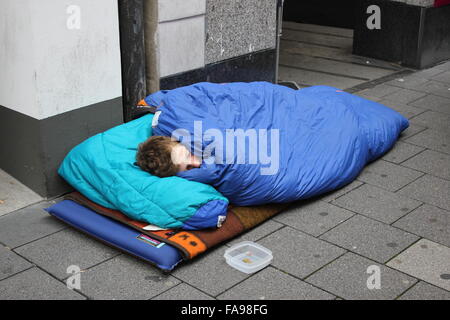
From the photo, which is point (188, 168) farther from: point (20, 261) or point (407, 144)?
point (407, 144)

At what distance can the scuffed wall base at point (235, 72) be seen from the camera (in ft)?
16.5

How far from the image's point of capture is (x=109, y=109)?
4418 millimetres

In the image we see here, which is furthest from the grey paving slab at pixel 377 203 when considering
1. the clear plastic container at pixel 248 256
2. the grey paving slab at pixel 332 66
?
the grey paving slab at pixel 332 66

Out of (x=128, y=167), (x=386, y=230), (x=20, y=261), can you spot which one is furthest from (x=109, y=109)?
(x=386, y=230)

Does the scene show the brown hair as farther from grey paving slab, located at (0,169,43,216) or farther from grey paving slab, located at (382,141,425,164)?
grey paving slab, located at (382,141,425,164)

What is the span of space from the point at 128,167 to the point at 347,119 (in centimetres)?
164

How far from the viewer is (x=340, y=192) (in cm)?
435

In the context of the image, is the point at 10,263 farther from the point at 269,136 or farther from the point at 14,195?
the point at 269,136

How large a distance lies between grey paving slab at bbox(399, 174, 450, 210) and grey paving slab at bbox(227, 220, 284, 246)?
983mm

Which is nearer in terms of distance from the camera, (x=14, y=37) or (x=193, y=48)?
(x=14, y=37)

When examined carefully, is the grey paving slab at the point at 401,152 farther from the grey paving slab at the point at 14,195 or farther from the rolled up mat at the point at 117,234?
the grey paving slab at the point at 14,195

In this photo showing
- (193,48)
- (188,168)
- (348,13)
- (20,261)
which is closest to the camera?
(20,261)
